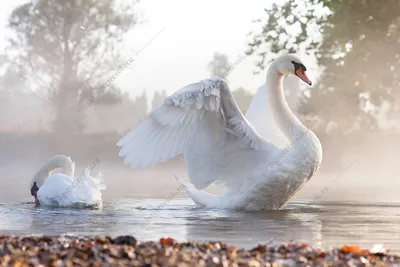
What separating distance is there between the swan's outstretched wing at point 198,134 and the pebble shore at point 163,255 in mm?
4104

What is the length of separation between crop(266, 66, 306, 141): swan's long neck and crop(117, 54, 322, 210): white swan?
0.02 m

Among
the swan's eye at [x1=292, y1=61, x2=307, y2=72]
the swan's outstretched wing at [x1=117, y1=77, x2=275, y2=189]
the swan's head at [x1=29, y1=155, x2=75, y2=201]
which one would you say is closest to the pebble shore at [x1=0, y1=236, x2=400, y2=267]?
the swan's outstretched wing at [x1=117, y1=77, x2=275, y2=189]

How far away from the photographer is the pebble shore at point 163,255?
6.12 m

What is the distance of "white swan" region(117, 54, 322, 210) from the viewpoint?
11.3 metres

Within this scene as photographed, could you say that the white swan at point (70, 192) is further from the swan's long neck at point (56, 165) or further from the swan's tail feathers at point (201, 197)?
the swan's long neck at point (56, 165)

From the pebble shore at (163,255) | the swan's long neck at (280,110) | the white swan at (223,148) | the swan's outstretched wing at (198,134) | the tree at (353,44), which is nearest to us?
the pebble shore at (163,255)

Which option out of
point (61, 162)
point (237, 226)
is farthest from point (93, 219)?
point (61, 162)

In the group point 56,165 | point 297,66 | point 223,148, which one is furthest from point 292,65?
point 56,165

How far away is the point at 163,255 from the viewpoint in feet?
20.8

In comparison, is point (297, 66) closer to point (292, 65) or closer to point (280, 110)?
point (292, 65)

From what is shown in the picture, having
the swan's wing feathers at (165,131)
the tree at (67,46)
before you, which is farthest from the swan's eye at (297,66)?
the tree at (67,46)

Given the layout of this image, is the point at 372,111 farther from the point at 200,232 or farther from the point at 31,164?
the point at 200,232

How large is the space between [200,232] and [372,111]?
24525 millimetres

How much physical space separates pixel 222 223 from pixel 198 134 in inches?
73.3
